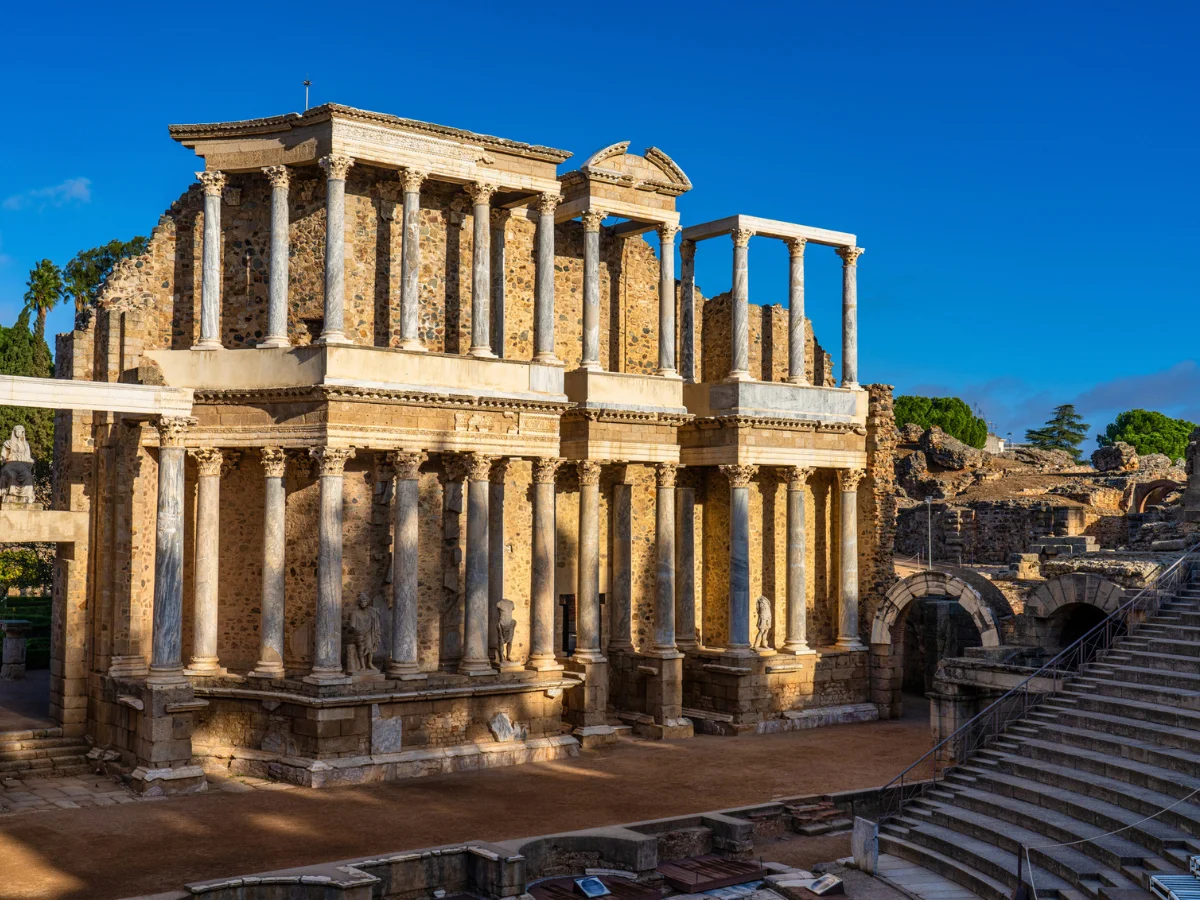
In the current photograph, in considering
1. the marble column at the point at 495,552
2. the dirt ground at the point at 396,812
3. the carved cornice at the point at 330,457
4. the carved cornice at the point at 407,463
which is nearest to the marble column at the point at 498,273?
the marble column at the point at 495,552

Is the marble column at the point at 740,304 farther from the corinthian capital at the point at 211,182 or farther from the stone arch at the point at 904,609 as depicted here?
the corinthian capital at the point at 211,182

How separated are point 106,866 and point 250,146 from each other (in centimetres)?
1382

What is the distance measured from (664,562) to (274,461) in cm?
939

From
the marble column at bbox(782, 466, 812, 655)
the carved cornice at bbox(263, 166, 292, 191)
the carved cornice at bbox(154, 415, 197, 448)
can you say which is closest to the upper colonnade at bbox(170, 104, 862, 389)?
the carved cornice at bbox(263, 166, 292, 191)

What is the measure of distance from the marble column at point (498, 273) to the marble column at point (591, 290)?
1798 millimetres

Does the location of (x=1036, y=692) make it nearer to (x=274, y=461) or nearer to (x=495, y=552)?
(x=495, y=552)

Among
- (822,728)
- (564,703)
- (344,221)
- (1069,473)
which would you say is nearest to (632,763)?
(564,703)

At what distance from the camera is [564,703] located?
91.0ft

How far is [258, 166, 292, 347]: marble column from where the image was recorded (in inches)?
955

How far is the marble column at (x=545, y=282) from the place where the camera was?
26.8m

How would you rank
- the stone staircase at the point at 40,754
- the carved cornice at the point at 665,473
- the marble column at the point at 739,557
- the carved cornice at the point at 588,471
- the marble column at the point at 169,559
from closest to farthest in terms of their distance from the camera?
the marble column at the point at 169,559, the stone staircase at the point at 40,754, the carved cornice at the point at 588,471, the carved cornice at the point at 665,473, the marble column at the point at 739,557

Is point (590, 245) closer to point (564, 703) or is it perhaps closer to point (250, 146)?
point (250, 146)

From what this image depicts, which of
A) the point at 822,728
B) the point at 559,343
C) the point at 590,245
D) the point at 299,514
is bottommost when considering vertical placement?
the point at 822,728

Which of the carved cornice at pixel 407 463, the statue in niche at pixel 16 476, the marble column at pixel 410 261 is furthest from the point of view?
the statue in niche at pixel 16 476
